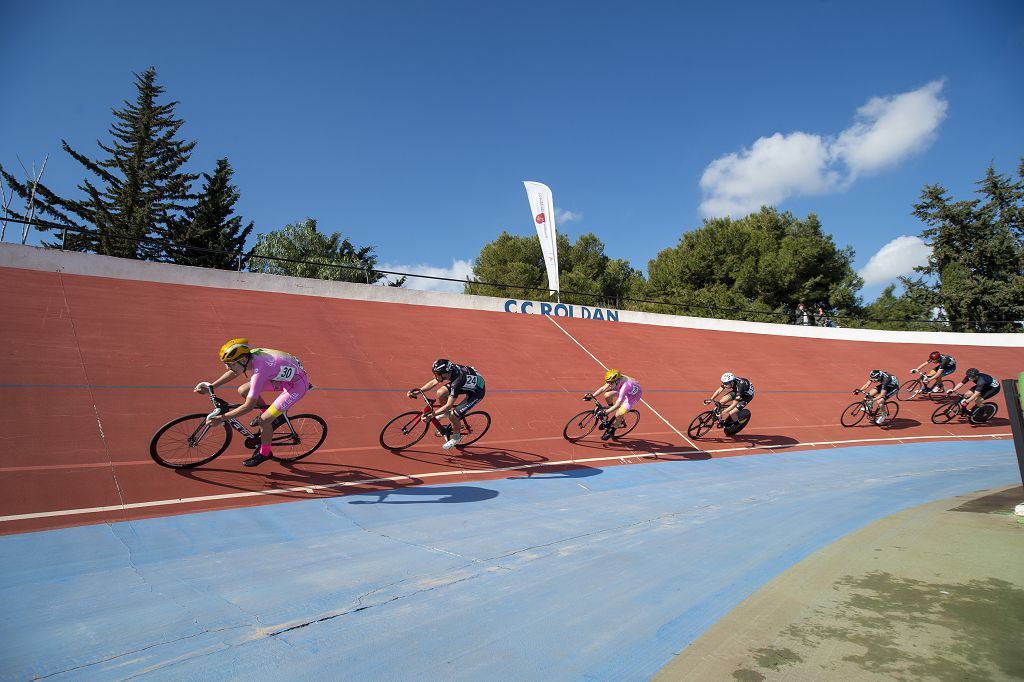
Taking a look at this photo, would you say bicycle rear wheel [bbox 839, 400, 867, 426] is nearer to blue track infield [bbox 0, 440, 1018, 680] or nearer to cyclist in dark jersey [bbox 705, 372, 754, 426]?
cyclist in dark jersey [bbox 705, 372, 754, 426]

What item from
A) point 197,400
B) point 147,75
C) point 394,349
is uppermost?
point 147,75

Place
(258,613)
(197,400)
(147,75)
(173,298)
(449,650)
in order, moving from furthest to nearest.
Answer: (147,75), (173,298), (197,400), (258,613), (449,650)

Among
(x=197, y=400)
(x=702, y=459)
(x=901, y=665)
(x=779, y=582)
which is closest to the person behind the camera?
(x=901, y=665)

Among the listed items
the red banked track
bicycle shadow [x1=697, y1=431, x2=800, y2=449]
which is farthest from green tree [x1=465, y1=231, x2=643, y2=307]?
bicycle shadow [x1=697, y1=431, x2=800, y2=449]

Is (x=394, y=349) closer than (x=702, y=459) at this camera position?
No

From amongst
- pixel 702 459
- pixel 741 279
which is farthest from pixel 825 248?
pixel 702 459

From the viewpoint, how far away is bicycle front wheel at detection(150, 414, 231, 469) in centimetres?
558

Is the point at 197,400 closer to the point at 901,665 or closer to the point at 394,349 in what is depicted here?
the point at 394,349

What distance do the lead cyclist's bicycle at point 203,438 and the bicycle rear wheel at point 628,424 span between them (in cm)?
590

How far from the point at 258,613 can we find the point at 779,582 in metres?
3.46

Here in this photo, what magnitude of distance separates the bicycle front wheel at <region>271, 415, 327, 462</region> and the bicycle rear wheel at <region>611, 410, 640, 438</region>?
5453 millimetres

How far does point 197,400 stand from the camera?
25.0 ft

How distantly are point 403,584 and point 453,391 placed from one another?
4088 mm

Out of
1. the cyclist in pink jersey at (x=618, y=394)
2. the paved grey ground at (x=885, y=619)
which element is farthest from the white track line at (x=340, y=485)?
the paved grey ground at (x=885, y=619)
